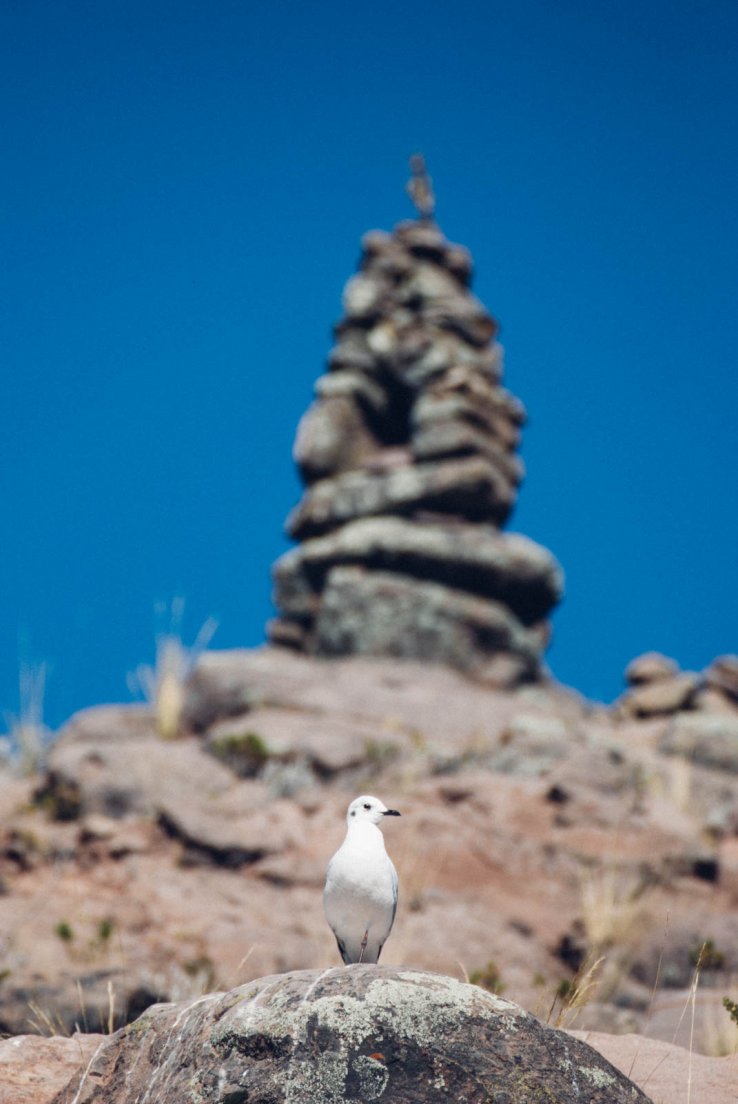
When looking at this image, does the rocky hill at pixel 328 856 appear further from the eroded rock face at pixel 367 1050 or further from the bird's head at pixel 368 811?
the eroded rock face at pixel 367 1050

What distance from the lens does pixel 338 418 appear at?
23.1 metres

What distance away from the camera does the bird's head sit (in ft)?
15.7

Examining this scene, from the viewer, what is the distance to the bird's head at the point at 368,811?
4777 mm

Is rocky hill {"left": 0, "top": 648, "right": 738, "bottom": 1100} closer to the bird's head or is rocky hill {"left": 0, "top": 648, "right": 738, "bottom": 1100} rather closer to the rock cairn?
the bird's head

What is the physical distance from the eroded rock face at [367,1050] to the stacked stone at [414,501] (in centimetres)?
1597

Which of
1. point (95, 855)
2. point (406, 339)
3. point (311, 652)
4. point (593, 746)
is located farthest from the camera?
point (406, 339)

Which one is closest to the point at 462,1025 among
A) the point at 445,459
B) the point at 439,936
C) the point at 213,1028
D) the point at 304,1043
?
the point at 304,1043

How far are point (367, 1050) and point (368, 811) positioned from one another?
1.76 m

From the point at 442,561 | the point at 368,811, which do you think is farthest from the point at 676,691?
the point at 368,811

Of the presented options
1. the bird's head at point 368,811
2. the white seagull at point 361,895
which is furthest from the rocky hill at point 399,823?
the bird's head at point 368,811

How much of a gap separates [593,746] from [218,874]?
6.61 m

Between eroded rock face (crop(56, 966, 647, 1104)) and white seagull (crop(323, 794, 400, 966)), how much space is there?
33.6 inches

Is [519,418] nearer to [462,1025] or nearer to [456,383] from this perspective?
[456,383]

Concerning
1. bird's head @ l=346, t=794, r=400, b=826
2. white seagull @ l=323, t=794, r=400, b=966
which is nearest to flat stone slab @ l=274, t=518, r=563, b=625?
bird's head @ l=346, t=794, r=400, b=826
